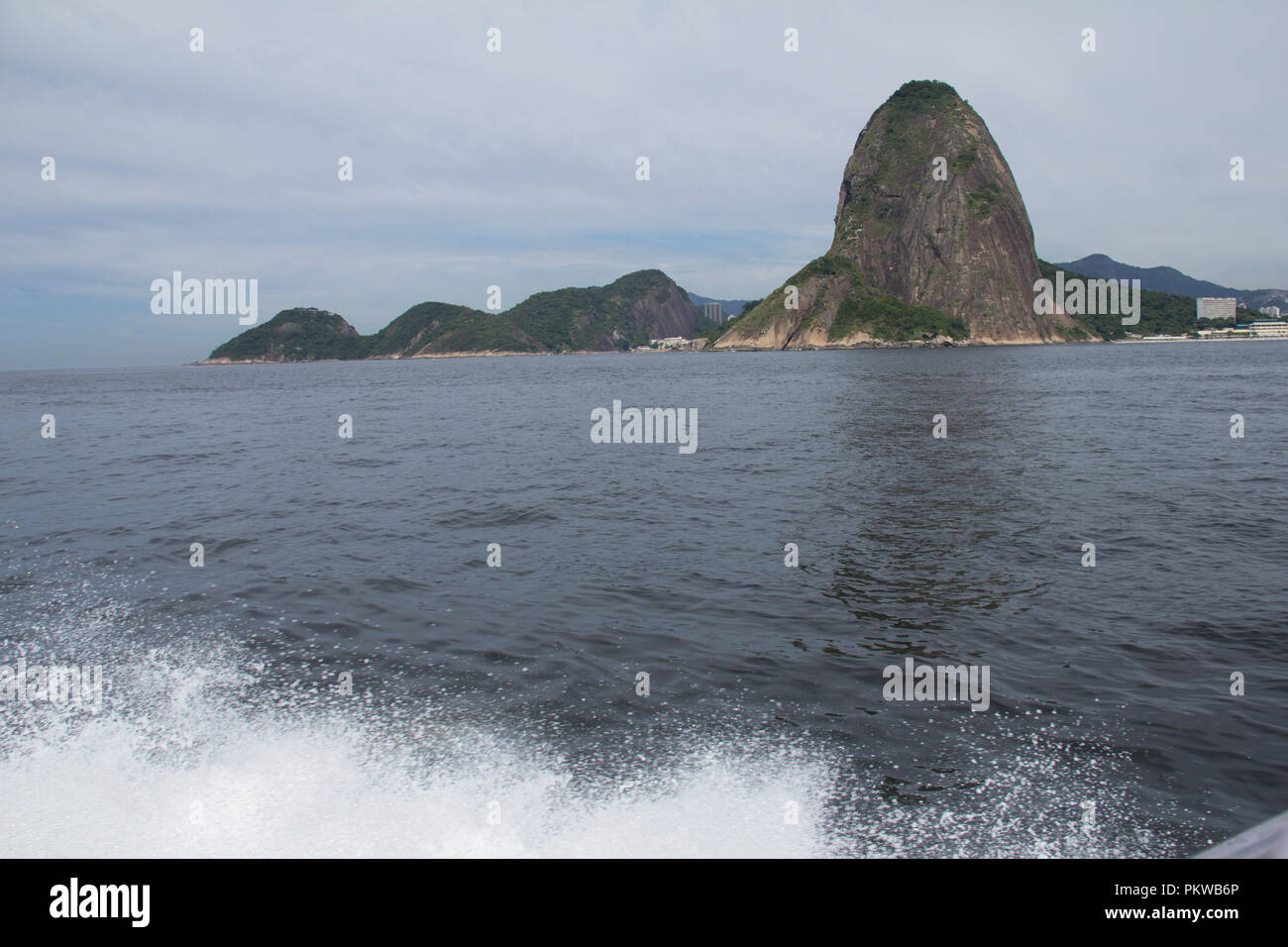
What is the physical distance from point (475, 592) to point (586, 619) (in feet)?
8.91

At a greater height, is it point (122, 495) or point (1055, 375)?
point (1055, 375)

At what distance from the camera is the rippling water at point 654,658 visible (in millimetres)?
6809

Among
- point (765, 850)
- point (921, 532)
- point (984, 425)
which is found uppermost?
point (984, 425)

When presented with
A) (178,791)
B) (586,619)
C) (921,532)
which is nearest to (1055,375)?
(921,532)

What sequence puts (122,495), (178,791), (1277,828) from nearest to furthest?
(1277,828)
(178,791)
(122,495)

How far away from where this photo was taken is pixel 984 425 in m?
37.4

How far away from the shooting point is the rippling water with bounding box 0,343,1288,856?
6.81 metres

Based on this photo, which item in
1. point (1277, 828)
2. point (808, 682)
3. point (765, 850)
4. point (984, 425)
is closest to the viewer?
point (1277, 828)

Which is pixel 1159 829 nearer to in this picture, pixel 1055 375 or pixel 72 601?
pixel 72 601

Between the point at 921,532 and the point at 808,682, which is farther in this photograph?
the point at 921,532

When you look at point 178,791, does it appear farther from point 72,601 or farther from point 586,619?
point 72,601

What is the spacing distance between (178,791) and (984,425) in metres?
38.0

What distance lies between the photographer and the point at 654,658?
1062 cm

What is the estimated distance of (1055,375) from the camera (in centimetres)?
8194
